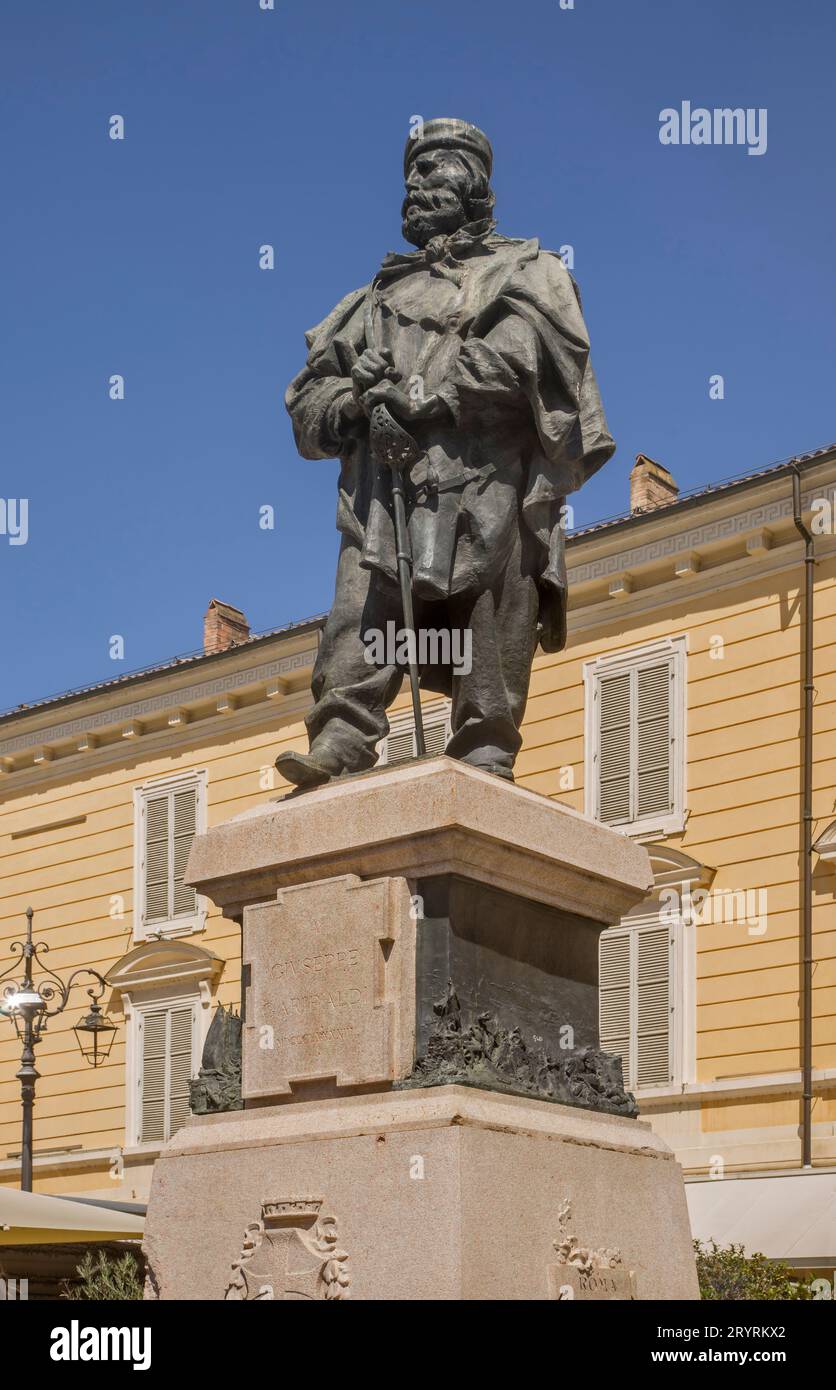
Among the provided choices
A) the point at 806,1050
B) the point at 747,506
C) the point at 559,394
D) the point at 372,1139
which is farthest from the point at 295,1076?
the point at 747,506

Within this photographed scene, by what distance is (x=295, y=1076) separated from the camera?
700cm

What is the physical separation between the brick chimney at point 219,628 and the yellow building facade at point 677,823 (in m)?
2.74

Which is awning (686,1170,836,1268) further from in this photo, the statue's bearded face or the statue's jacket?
the statue's bearded face

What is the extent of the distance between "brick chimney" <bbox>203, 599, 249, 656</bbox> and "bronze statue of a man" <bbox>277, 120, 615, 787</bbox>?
24.5 meters

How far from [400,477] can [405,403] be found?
10.8 inches

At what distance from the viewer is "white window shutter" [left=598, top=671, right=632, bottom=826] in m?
A: 24.5

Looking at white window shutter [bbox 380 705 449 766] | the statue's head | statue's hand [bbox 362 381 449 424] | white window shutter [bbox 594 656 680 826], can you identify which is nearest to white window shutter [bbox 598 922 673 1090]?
white window shutter [bbox 594 656 680 826]

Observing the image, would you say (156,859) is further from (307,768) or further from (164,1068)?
(307,768)

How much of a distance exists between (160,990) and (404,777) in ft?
75.2

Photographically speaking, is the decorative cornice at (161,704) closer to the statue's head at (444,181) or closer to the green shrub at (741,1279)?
the green shrub at (741,1279)

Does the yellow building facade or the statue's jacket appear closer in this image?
the statue's jacket

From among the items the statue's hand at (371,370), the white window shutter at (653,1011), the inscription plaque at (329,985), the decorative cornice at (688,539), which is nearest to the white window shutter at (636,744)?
the decorative cornice at (688,539)

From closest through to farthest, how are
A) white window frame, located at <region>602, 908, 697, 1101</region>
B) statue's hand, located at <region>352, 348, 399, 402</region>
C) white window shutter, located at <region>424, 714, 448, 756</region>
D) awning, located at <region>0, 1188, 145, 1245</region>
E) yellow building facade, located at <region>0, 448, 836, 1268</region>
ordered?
statue's hand, located at <region>352, 348, 399, 402</region> < awning, located at <region>0, 1188, 145, 1245</region> < yellow building facade, located at <region>0, 448, 836, 1268</region> < white window frame, located at <region>602, 908, 697, 1101</region> < white window shutter, located at <region>424, 714, 448, 756</region>
